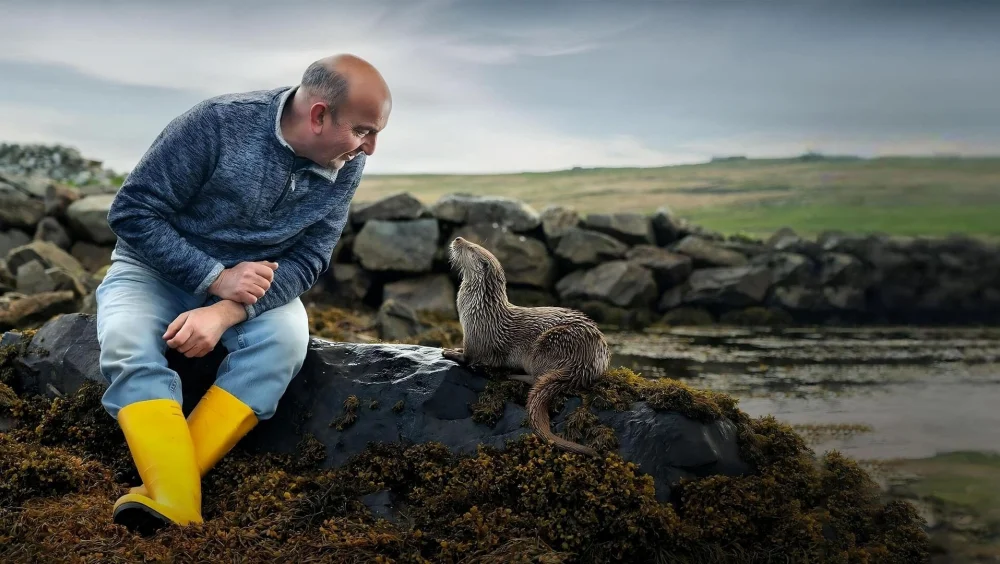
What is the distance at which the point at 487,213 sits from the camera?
13.1m

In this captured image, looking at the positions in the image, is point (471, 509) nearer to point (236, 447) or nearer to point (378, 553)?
point (378, 553)

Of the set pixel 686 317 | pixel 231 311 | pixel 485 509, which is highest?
pixel 231 311

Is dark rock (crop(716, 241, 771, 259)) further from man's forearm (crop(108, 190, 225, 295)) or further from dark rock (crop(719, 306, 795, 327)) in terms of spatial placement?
man's forearm (crop(108, 190, 225, 295))

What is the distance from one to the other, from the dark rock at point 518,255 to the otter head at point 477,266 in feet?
26.4

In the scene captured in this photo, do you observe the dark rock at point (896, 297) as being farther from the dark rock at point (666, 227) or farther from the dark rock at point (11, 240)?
the dark rock at point (11, 240)

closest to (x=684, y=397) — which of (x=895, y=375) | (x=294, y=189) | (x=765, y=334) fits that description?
(x=294, y=189)

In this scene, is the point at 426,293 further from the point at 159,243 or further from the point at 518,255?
the point at 159,243

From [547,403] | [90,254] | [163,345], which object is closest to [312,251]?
[163,345]

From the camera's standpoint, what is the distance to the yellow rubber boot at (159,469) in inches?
137

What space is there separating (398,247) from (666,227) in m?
4.42

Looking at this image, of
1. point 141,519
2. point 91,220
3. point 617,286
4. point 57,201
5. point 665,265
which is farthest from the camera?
point 57,201

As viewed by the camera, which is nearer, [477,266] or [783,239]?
[477,266]

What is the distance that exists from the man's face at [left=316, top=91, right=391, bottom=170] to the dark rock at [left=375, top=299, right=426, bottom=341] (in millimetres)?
6154

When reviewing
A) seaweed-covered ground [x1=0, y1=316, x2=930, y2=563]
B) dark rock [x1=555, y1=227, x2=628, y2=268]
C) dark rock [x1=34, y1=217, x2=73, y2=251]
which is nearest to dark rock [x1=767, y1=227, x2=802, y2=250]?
dark rock [x1=555, y1=227, x2=628, y2=268]
